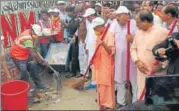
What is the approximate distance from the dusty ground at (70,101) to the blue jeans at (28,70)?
347 millimetres

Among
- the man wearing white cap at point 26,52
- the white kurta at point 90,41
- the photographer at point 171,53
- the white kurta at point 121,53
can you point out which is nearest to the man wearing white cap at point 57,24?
the man wearing white cap at point 26,52

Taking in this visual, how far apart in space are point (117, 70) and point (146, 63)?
2.29 ft

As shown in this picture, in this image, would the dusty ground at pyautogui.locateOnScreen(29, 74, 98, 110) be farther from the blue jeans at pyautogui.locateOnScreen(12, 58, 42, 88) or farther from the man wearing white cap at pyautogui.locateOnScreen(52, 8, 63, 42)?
the man wearing white cap at pyautogui.locateOnScreen(52, 8, 63, 42)

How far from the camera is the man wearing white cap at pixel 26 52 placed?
543cm

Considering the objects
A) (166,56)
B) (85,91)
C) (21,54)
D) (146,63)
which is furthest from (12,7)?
(166,56)

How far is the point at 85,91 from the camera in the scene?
578 centimetres

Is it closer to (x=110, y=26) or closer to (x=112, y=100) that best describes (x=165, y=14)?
(x=110, y=26)

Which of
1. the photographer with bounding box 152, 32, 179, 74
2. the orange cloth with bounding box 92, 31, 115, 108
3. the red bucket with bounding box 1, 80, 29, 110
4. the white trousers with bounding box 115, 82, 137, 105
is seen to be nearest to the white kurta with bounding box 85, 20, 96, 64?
the orange cloth with bounding box 92, 31, 115, 108

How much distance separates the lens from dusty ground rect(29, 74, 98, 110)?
5.27m

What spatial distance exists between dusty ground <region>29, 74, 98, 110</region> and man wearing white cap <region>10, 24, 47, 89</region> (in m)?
0.58

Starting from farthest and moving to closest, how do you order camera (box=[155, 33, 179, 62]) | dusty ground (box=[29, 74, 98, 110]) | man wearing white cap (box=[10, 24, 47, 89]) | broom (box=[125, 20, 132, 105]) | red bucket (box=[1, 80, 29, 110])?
man wearing white cap (box=[10, 24, 47, 89]) < dusty ground (box=[29, 74, 98, 110]) < red bucket (box=[1, 80, 29, 110]) < broom (box=[125, 20, 132, 105]) < camera (box=[155, 33, 179, 62])

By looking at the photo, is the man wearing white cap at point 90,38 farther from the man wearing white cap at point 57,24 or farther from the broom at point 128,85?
the man wearing white cap at point 57,24

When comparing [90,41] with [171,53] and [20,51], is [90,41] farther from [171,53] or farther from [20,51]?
[171,53]

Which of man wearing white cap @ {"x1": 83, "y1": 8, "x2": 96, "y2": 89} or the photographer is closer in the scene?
the photographer
